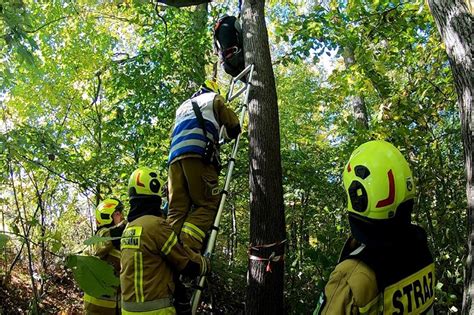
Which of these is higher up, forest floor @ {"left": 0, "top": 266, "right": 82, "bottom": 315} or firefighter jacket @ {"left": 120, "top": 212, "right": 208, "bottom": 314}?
firefighter jacket @ {"left": 120, "top": 212, "right": 208, "bottom": 314}

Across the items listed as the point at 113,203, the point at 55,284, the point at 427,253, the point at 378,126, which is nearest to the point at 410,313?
the point at 427,253

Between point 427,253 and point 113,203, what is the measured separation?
4.44m

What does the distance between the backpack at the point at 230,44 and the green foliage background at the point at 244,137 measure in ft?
2.41

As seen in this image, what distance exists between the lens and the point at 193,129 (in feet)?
13.0

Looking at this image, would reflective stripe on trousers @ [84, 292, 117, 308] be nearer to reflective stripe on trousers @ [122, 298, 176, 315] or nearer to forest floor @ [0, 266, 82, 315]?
reflective stripe on trousers @ [122, 298, 176, 315]

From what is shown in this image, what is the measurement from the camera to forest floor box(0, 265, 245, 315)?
593cm

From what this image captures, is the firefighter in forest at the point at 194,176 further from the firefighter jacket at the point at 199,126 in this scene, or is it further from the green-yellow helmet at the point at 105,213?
the green-yellow helmet at the point at 105,213

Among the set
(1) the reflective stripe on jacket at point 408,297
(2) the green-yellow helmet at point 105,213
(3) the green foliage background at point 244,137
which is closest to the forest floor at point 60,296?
(3) the green foliage background at point 244,137

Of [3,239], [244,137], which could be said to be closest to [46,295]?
[244,137]

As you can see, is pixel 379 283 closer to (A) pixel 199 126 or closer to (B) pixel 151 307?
(B) pixel 151 307

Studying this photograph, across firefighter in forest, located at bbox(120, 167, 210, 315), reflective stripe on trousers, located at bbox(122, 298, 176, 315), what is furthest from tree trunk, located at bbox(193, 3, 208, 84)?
reflective stripe on trousers, located at bbox(122, 298, 176, 315)

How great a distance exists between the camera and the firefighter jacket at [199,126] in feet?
12.8

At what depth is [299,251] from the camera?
6.45 meters

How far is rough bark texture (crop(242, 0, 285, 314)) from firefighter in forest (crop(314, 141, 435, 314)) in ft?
7.61
